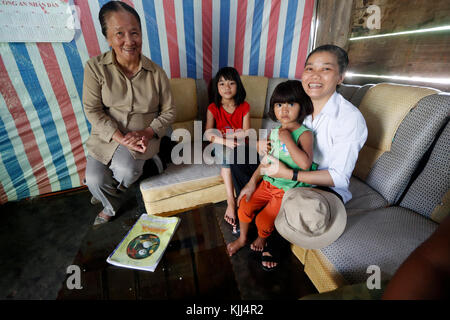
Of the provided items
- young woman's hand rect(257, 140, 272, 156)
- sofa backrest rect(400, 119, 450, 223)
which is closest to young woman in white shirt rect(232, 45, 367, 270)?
young woman's hand rect(257, 140, 272, 156)

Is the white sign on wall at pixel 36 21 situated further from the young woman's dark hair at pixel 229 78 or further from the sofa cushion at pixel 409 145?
the sofa cushion at pixel 409 145

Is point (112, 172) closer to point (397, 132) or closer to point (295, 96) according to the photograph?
point (295, 96)

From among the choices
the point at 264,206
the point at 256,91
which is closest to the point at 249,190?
the point at 264,206

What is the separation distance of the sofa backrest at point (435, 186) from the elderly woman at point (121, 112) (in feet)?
5.56

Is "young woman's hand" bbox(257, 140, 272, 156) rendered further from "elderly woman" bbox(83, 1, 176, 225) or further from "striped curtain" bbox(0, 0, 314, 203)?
"striped curtain" bbox(0, 0, 314, 203)

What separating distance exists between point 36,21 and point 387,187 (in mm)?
2814

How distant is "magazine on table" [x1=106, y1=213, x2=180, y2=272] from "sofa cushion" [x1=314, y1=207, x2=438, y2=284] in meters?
0.77

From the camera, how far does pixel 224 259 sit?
0.94 m

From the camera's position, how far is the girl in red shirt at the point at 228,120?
164 centimetres

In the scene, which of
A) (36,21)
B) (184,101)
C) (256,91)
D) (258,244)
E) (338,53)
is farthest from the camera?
(256,91)

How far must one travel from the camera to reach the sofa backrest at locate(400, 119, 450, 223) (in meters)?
1.04

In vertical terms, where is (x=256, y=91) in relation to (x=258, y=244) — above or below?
above

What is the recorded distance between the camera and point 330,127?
1.15m
